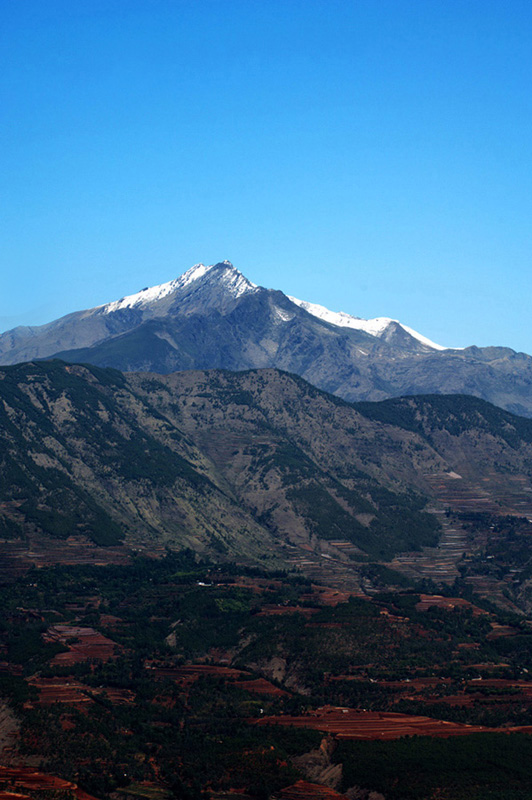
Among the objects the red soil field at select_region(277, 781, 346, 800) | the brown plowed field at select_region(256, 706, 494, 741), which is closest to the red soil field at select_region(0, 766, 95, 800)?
the red soil field at select_region(277, 781, 346, 800)

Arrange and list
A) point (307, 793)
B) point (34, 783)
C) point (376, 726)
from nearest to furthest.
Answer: point (34, 783)
point (307, 793)
point (376, 726)

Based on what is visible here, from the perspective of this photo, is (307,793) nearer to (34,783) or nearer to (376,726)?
(376,726)

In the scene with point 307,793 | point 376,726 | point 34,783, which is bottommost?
point 307,793

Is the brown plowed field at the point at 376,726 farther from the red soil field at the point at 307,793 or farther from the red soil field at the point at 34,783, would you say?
the red soil field at the point at 34,783

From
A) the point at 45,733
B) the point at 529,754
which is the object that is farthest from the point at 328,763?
the point at 45,733

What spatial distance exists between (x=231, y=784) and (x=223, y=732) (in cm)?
2385

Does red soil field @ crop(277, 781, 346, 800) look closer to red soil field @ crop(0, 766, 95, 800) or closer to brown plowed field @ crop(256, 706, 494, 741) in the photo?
brown plowed field @ crop(256, 706, 494, 741)

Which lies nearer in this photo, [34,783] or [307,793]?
[34,783]

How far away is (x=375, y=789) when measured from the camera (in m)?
168

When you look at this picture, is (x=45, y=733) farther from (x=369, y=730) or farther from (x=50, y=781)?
(x=369, y=730)

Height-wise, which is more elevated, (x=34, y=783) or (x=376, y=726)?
(x=376, y=726)

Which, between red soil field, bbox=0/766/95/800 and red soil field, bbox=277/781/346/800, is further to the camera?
red soil field, bbox=277/781/346/800

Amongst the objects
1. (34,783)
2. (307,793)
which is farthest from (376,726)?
(34,783)

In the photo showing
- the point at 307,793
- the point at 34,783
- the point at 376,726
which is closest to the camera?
the point at 34,783
